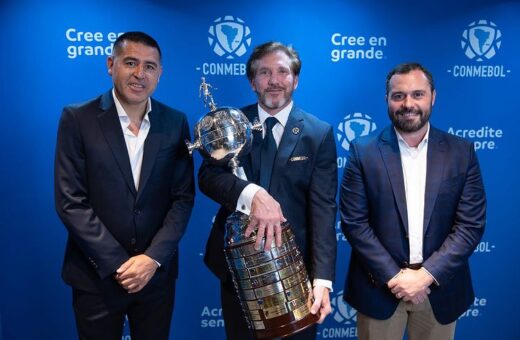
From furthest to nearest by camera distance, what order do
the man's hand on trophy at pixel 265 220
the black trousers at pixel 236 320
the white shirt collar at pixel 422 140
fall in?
the white shirt collar at pixel 422 140 → the black trousers at pixel 236 320 → the man's hand on trophy at pixel 265 220

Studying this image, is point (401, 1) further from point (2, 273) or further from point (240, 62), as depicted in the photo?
point (2, 273)

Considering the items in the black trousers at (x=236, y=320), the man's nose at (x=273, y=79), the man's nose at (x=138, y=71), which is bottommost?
the black trousers at (x=236, y=320)

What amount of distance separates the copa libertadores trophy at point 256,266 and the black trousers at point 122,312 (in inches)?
23.9

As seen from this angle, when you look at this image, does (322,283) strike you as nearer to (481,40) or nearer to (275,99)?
(275,99)

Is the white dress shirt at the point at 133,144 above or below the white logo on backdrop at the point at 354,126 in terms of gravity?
below

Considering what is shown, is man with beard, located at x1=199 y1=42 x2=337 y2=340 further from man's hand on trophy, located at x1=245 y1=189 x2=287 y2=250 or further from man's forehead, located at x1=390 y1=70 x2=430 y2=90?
man's forehead, located at x1=390 y1=70 x2=430 y2=90

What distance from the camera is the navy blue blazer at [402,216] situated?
8.22ft

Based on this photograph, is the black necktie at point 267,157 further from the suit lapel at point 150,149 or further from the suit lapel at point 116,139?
the suit lapel at point 116,139

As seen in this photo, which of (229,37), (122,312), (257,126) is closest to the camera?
(257,126)

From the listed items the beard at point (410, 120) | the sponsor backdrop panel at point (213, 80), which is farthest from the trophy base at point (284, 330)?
the sponsor backdrop panel at point (213, 80)

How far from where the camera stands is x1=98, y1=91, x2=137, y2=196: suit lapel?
2289 millimetres

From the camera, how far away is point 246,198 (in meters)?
2.07

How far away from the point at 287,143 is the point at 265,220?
0.49 m

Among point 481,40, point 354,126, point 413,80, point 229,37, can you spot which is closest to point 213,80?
point 229,37
